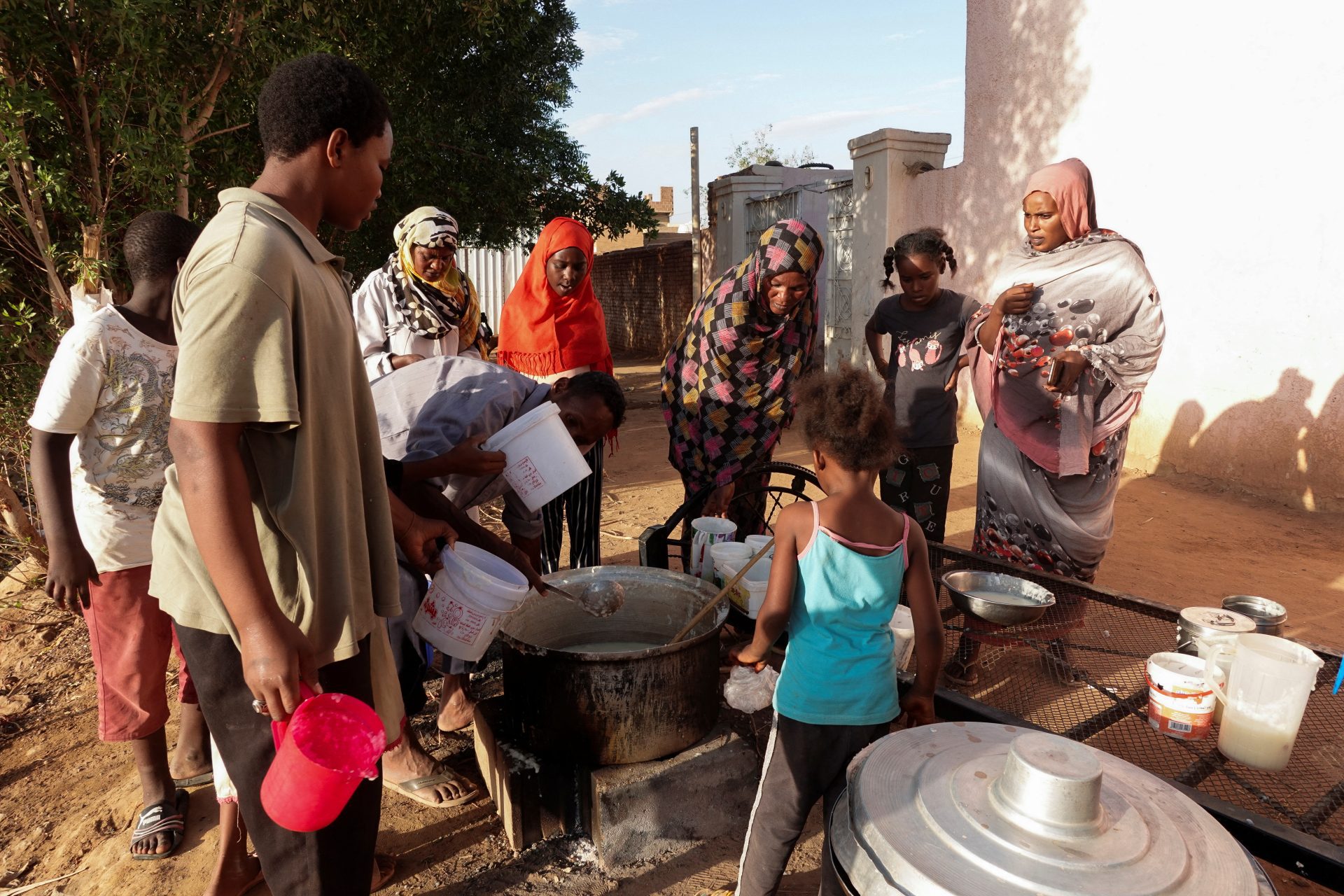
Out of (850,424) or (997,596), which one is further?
(997,596)

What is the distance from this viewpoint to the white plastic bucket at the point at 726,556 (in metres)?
2.87

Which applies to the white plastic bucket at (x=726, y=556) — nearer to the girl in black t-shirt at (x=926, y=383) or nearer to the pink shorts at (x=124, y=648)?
the girl in black t-shirt at (x=926, y=383)

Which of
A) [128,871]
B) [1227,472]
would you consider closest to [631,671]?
[128,871]

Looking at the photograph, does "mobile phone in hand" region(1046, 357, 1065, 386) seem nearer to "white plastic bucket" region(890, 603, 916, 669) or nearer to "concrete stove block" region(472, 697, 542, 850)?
"white plastic bucket" region(890, 603, 916, 669)

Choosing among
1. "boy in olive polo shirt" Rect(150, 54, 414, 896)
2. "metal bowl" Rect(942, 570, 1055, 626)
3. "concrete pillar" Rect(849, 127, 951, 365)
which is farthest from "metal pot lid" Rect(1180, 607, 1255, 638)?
"concrete pillar" Rect(849, 127, 951, 365)

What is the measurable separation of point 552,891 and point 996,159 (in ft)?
25.6

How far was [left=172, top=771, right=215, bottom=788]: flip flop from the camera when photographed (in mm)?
2777

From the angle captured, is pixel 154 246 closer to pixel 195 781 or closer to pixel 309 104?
pixel 309 104

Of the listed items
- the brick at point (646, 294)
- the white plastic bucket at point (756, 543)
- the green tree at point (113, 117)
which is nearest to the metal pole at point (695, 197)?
the brick at point (646, 294)

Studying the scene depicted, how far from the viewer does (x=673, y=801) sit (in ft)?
8.03

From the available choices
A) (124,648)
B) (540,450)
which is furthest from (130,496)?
(540,450)

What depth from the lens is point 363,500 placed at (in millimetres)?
1559

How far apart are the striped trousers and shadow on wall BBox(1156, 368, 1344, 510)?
5108 millimetres

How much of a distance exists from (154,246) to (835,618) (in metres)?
2.15
